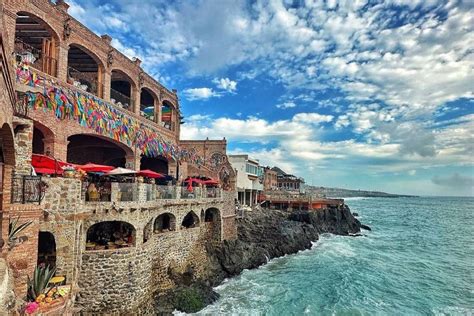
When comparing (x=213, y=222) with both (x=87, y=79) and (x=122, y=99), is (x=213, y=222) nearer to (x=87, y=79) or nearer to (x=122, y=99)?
(x=122, y=99)

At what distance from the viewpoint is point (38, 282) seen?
10297 mm

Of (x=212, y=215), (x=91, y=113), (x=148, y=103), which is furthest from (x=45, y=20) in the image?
(x=212, y=215)

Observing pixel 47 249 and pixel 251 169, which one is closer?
pixel 47 249

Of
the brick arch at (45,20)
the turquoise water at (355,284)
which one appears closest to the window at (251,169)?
the turquoise water at (355,284)

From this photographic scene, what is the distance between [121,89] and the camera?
28.0m

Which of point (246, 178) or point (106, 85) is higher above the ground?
point (106, 85)

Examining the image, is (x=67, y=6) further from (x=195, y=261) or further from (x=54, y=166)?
(x=195, y=261)

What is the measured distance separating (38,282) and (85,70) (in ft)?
62.2

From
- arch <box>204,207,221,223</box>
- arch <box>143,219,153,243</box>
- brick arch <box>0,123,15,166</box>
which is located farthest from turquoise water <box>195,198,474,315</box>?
brick arch <box>0,123,15,166</box>

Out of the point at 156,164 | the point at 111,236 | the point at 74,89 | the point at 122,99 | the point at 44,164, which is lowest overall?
the point at 111,236

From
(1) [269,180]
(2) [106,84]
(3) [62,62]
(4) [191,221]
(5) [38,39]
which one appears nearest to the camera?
(3) [62,62]

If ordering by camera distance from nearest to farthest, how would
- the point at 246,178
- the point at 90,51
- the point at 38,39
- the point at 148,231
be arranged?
the point at 148,231 → the point at 38,39 → the point at 90,51 → the point at 246,178

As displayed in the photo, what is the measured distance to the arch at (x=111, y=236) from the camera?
44.9 feet

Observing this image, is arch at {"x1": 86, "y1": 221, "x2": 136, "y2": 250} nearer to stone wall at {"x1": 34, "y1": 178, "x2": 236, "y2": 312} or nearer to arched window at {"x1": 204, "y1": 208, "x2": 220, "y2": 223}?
stone wall at {"x1": 34, "y1": 178, "x2": 236, "y2": 312}
